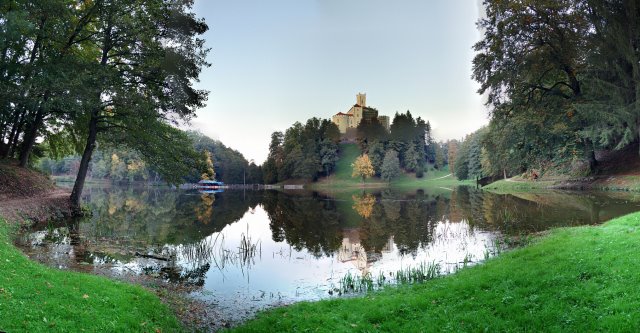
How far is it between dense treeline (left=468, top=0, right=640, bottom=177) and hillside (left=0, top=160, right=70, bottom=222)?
128 feet

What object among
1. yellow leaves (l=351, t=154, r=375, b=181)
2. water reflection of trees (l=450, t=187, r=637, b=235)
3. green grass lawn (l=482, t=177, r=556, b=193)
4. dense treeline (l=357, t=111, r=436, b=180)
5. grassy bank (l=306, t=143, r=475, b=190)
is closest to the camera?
water reflection of trees (l=450, t=187, r=637, b=235)

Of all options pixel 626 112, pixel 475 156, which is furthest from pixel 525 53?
pixel 475 156

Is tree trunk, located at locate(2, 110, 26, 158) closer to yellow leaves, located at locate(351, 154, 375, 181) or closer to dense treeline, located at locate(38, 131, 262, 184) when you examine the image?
yellow leaves, located at locate(351, 154, 375, 181)

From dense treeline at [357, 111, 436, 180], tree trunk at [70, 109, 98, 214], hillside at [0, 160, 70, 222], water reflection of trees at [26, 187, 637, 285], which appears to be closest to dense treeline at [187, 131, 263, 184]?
dense treeline at [357, 111, 436, 180]

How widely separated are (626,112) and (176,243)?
35900 millimetres

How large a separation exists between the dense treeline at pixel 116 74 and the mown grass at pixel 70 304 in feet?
46.8

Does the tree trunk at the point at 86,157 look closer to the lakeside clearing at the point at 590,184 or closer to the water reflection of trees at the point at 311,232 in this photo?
the water reflection of trees at the point at 311,232

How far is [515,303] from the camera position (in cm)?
712

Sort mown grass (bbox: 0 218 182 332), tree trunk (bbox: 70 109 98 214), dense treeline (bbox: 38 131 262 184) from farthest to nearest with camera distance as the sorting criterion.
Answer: dense treeline (bbox: 38 131 262 184) → tree trunk (bbox: 70 109 98 214) → mown grass (bbox: 0 218 182 332)

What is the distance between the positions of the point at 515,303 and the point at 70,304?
8334 mm

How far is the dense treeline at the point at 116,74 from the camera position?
2045cm

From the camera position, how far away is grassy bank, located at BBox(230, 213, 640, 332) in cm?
620

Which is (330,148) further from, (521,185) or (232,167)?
(521,185)

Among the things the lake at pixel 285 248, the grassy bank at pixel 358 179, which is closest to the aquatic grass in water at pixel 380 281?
the lake at pixel 285 248
